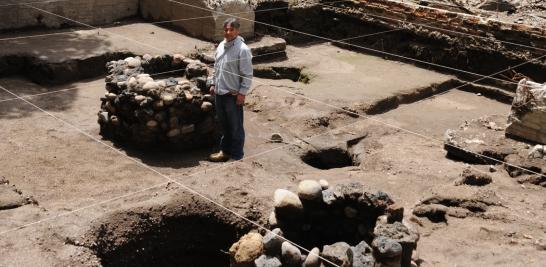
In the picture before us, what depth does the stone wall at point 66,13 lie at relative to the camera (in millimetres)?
10773

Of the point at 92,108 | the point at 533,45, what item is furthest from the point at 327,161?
the point at 533,45

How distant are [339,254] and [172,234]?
5.79 feet

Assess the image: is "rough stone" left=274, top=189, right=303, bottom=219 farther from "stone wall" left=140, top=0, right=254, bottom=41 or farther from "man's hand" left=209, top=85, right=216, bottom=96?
"stone wall" left=140, top=0, right=254, bottom=41

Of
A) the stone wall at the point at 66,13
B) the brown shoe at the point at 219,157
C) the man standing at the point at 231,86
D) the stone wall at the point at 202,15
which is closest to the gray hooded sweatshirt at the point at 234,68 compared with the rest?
the man standing at the point at 231,86

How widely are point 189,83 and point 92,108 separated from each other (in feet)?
5.26

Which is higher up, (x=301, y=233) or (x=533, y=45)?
(x=533, y=45)

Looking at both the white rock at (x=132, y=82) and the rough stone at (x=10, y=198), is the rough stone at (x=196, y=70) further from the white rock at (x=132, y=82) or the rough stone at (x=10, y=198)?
the rough stone at (x=10, y=198)

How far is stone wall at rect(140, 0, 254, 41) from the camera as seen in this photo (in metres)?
11.2

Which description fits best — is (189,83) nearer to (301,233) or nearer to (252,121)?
(252,121)

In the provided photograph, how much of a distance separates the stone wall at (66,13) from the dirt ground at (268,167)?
3.17 feet

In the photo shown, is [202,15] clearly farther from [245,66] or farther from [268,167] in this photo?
[268,167]

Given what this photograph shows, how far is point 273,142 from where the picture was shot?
835 centimetres

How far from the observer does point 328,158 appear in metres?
8.23

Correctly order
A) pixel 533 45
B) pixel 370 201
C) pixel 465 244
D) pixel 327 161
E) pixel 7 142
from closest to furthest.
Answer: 1. pixel 370 201
2. pixel 465 244
3. pixel 7 142
4. pixel 327 161
5. pixel 533 45
